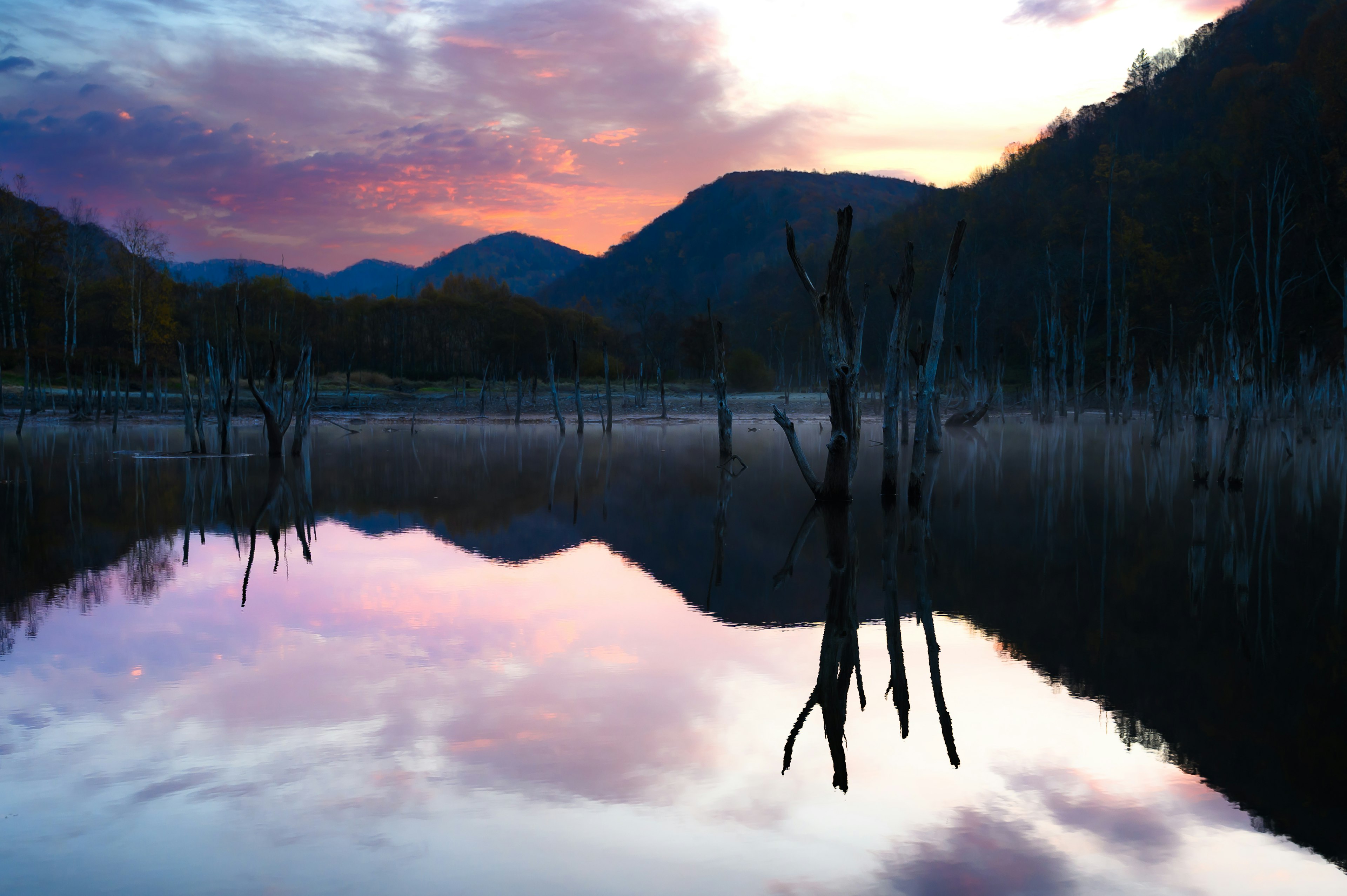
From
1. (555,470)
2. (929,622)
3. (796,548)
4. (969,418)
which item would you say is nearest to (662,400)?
(969,418)

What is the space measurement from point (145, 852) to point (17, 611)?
216 inches

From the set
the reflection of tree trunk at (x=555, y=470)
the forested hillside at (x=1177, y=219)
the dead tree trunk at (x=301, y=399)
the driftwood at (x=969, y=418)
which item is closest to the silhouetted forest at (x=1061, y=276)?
the forested hillside at (x=1177, y=219)

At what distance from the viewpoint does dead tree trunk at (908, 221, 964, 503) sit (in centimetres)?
1323

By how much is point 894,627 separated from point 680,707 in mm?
2409

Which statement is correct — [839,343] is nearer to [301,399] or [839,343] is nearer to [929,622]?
[929,622]

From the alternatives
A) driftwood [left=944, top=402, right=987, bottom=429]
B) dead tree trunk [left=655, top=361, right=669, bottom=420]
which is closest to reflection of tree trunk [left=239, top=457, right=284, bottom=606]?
dead tree trunk [left=655, top=361, right=669, bottom=420]

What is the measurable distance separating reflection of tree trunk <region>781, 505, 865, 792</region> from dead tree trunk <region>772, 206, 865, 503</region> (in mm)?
2658

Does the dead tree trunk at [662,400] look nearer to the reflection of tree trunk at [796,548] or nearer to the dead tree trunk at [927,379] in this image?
the dead tree trunk at [927,379]

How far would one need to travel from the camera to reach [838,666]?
20.7 feet

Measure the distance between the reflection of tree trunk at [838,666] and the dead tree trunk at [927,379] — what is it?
3.64 meters

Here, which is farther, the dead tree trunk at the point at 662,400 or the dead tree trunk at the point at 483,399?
the dead tree trunk at the point at 483,399

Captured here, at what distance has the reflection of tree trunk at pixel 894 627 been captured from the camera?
5625mm

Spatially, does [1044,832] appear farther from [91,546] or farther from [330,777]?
[91,546]

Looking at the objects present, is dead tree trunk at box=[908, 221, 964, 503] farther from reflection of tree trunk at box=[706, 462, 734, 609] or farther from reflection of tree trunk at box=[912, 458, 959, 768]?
reflection of tree trunk at box=[706, 462, 734, 609]
